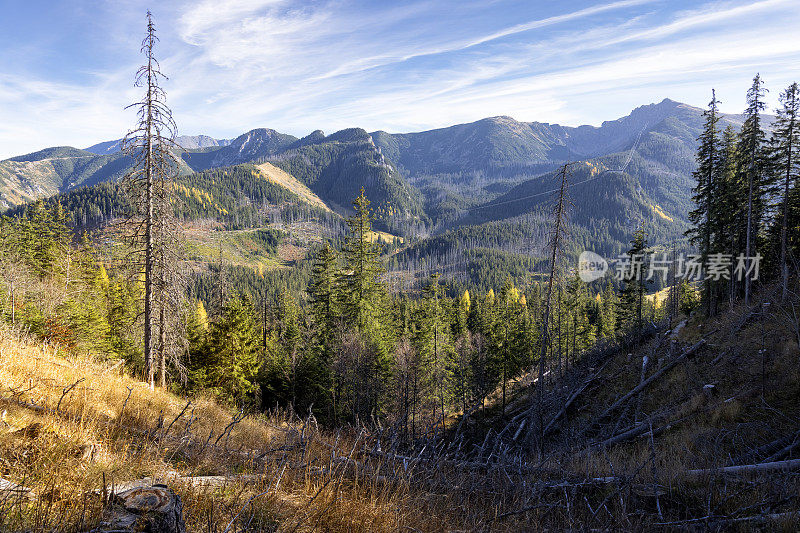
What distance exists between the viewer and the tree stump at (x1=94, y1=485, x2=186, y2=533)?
2014mm

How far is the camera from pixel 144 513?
2.10m

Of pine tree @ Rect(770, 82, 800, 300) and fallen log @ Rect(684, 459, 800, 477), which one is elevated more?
pine tree @ Rect(770, 82, 800, 300)

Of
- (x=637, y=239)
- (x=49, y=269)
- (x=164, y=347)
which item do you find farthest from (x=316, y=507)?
(x=49, y=269)

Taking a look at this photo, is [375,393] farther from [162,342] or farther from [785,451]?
[785,451]

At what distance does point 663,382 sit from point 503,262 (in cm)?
15890

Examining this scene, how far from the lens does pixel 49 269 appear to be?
109 ft

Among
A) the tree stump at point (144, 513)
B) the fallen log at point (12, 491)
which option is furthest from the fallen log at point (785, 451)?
the fallen log at point (12, 491)

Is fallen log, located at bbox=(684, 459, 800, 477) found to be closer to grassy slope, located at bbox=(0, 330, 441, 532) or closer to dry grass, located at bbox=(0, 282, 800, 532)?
dry grass, located at bbox=(0, 282, 800, 532)

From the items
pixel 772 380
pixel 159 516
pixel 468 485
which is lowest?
pixel 772 380

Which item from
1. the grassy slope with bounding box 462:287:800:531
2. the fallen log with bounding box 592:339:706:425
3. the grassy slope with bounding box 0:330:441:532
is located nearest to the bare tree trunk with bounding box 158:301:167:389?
the grassy slope with bounding box 0:330:441:532

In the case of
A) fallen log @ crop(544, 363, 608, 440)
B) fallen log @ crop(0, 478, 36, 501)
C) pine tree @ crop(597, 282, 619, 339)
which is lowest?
pine tree @ crop(597, 282, 619, 339)

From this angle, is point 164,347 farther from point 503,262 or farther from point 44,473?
point 503,262

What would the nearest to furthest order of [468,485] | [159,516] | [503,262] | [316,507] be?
[159,516] → [316,507] → [468,485] → [503,262]

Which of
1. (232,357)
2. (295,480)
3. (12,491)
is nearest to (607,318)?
(232,357)
